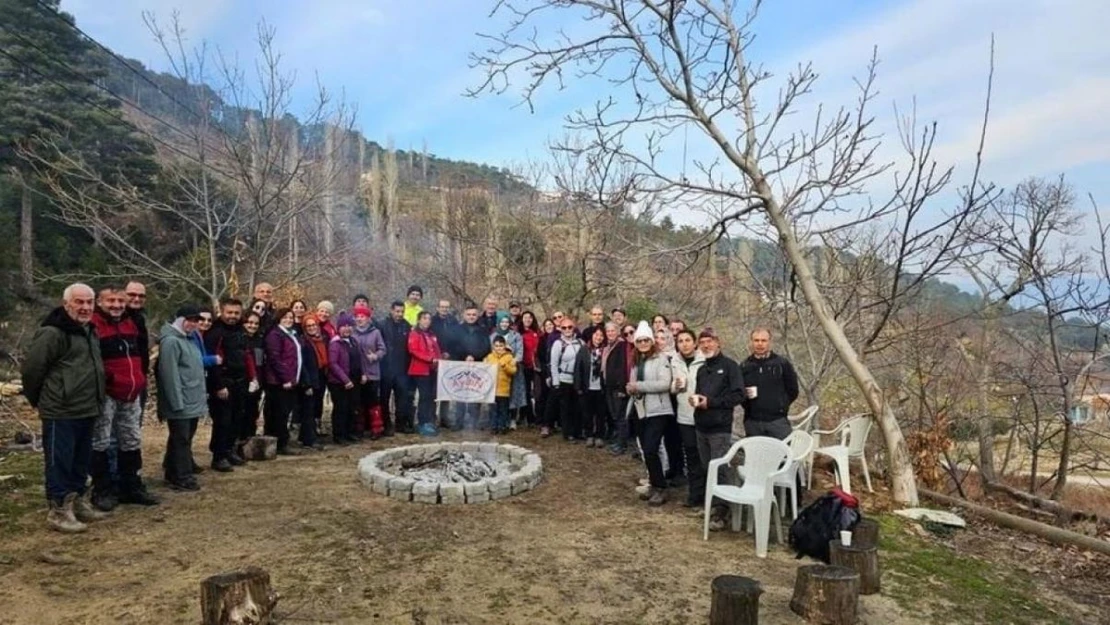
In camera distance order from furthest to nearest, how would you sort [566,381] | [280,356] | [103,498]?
[566,381]
[280,356]
[103,498]

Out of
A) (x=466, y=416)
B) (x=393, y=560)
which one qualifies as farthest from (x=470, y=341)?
(x=393, y=560)

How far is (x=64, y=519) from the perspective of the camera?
15.7 ft

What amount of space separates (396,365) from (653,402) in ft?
13.3

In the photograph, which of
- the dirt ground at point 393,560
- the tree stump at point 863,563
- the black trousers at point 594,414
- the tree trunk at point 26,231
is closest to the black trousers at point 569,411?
the black trousers at point 594,414

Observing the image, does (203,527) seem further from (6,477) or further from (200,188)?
(200,188)

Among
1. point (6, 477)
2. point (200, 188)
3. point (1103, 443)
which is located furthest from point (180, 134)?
point (1103, 443)

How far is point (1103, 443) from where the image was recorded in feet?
35.3

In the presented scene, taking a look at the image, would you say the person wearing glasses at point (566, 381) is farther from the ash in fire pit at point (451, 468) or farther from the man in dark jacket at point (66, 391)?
the man in dark jacket at point (66, 391)

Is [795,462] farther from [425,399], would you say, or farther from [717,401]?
[425,399]

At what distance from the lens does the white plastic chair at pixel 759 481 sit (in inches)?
190

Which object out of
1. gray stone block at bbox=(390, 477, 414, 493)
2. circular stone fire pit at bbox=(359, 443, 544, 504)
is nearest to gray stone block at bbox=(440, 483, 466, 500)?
circular stone fire pit at bbox=(359, 443, 544, 504)

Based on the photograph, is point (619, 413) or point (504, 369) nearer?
point (619, 413)

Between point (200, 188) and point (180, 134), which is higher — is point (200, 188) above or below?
below

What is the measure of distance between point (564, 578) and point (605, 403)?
167 inches
